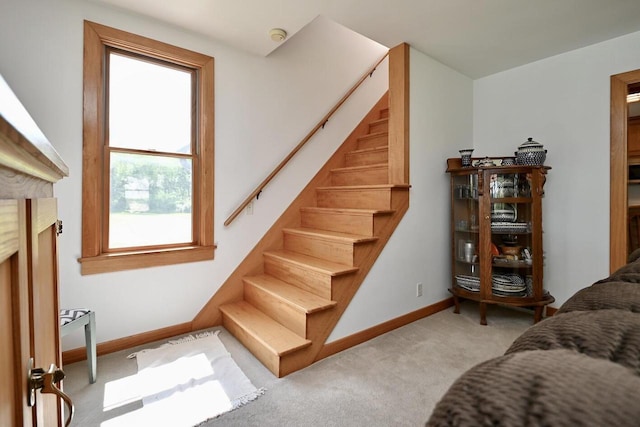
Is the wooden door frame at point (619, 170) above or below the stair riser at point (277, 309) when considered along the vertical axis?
above

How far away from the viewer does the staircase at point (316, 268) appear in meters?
2.00

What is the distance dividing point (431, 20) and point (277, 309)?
2.44 metres

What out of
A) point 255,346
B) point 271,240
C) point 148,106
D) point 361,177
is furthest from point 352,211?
point 148,106

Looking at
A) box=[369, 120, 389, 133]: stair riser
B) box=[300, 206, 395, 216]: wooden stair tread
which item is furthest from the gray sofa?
box=[369, 120, 389, 133]: stair riser

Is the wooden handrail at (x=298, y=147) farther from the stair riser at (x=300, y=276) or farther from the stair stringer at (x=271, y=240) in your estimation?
the stair riser at (x=300, y=276)

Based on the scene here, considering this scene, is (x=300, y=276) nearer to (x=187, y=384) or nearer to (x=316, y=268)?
(x=316, y=268)

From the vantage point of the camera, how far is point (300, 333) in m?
2.03

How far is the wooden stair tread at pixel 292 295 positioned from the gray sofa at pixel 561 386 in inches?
67.1

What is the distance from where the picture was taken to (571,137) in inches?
109

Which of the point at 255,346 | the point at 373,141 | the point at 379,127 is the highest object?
the point at 379,127

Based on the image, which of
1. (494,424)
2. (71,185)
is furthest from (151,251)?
(494,424)

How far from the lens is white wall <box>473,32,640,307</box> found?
260cm

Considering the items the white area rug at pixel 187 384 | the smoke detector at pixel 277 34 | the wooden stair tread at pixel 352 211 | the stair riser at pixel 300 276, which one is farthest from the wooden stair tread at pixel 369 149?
the white area rug at pixel 187 384

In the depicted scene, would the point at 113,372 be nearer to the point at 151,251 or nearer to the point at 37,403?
the point at 151,251
